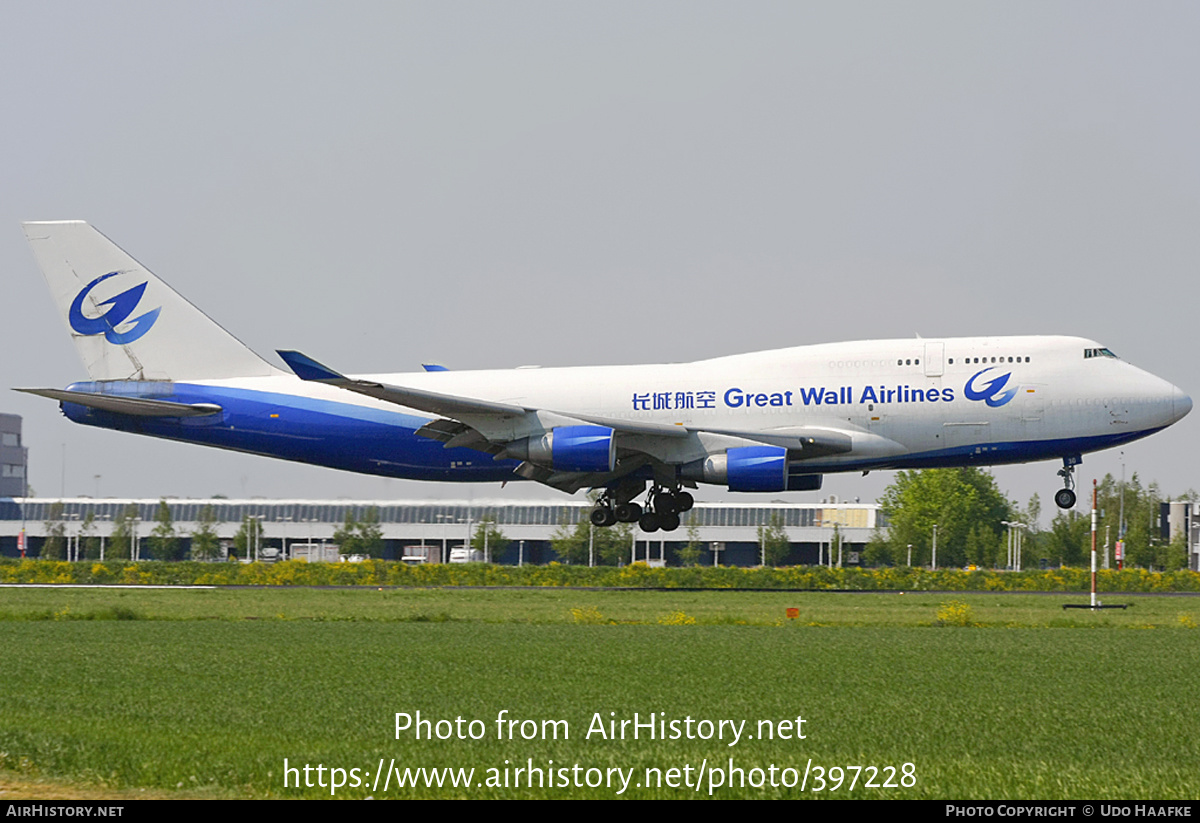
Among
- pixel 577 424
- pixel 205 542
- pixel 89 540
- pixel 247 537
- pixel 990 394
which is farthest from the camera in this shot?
pixel 89 540

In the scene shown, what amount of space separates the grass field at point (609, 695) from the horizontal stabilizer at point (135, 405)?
19.6 feet

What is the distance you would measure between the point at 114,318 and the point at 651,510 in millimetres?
18099

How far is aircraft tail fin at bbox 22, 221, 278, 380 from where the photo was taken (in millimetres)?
45375

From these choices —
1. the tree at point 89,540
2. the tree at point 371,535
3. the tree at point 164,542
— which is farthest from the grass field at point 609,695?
the tree at point 89,540

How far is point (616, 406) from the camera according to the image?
42.1m

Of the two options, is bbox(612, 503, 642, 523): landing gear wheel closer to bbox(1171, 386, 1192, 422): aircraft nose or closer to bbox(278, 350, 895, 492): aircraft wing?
bbox(278, 350, 895, 492): aircraft wing

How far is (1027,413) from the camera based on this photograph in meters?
39.2

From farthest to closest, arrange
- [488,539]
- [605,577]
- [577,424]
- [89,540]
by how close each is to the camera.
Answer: [488,539], [89,540], [605,577], [577,424]

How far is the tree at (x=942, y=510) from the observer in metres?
92.2

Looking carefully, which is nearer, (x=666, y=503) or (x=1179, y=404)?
(x=1179, y=404)

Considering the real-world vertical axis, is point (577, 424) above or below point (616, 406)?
below

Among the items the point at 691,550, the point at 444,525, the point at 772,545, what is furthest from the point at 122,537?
the point at 772,545

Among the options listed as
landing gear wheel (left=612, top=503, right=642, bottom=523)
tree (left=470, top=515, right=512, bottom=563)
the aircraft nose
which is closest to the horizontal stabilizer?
landing gear wheel (left=612, top=503, right=642, bottom=523)

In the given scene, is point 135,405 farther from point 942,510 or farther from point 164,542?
point 942,510
